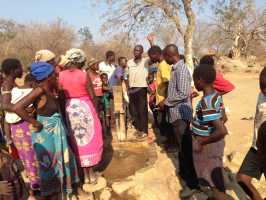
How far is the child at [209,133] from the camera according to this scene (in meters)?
2.92

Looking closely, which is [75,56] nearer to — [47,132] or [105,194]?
[47,132]

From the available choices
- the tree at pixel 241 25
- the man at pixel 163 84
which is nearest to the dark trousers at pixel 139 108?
the man at pixel 163 84

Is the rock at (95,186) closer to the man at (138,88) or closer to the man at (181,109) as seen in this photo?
the man at (181,109)

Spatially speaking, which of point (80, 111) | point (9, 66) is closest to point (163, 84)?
point (80, 111)

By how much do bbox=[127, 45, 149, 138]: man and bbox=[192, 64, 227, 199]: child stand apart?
2.60m

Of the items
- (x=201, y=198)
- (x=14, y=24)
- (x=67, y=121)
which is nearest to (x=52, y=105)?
(x=67, y=121)

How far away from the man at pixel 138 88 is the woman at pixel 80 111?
6.12ft

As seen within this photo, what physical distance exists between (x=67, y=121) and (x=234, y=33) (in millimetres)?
27996

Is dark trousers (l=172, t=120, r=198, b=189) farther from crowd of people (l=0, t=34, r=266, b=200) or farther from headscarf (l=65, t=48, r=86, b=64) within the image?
headscarf (l=65, t=48, r=86, b=64)

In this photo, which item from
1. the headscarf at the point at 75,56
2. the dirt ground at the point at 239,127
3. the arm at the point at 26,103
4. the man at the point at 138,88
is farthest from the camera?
the man at the point at 138,88

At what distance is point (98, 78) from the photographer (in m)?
5.81

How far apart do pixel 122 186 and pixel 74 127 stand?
905mm

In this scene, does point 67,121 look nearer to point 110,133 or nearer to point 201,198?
point 201,198

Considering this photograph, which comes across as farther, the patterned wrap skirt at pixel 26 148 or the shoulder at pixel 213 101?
the patterned wrap skirt at pixel 26 148
